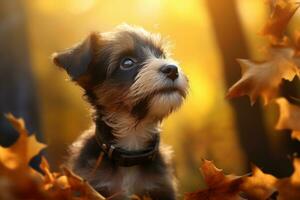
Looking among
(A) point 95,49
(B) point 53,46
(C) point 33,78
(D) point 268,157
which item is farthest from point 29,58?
(B) point 53,46

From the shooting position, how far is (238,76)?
10711 millimetres

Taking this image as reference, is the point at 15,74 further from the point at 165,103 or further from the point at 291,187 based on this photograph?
the point at 291,187

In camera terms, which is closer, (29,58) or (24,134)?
(24,134)

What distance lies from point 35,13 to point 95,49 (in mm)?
17172

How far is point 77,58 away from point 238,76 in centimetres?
597

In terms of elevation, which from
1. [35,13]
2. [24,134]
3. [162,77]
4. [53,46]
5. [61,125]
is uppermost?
[24,134]

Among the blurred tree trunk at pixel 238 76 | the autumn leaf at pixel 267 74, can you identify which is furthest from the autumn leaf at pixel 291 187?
the blurred tree trunk at pixel 238 76

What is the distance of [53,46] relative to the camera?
24172 millimetres

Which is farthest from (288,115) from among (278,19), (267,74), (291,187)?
(278,19)

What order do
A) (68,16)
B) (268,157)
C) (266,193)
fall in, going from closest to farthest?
(266,193), (268,157), (68,16)

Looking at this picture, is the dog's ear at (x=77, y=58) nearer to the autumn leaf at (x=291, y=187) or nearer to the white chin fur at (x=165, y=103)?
the white chin fur at (x=165, y=103)

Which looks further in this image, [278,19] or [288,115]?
[278,19]

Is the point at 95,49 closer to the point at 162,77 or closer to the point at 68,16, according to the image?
the point at 162,77

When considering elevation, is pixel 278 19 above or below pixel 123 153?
above
